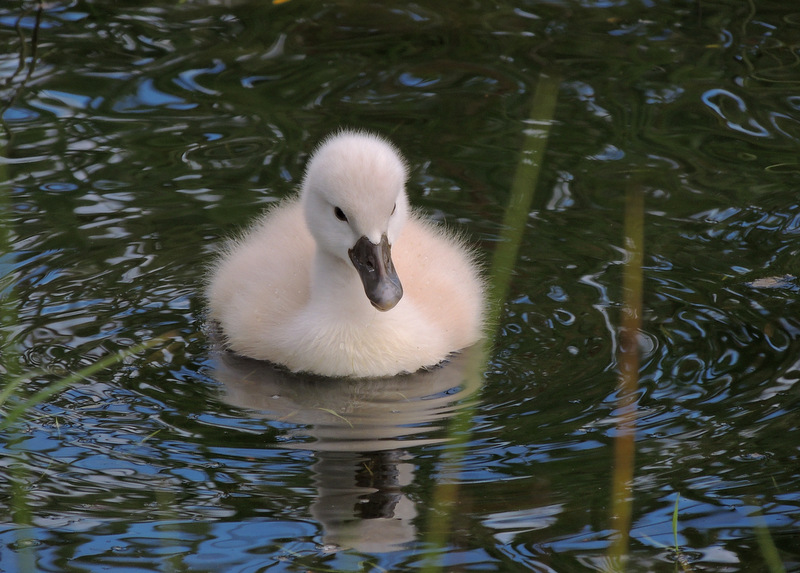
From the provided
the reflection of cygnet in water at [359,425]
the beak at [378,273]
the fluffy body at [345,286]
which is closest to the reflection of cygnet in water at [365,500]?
the reflection of cygnet in water at [359,425]

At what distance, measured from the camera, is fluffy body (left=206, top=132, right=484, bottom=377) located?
435 centimetres

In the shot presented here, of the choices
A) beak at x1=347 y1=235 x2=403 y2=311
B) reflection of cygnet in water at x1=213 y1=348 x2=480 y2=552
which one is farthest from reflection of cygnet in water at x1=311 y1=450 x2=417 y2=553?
beak at x1=347 y1=235 x2=403 y2=311

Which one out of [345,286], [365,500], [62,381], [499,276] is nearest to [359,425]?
[365,500]

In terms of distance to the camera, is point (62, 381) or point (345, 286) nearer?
point (62, 381)

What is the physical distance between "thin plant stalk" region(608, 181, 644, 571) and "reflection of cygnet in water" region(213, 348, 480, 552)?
503 mm

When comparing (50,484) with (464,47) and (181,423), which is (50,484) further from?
(464,47)

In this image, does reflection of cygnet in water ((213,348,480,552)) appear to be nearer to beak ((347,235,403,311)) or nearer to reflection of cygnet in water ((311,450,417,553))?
reflection of cygnet in water ((311,450,417,553))

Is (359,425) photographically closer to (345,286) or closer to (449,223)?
(345,286)

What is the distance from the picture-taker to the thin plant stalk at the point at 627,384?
3406 millimetres

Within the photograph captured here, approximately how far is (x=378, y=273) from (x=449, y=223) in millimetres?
1285

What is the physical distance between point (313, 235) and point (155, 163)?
5.14ft

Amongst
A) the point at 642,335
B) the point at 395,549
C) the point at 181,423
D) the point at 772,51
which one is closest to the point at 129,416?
the point at 181,423

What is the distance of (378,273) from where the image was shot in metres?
4.28

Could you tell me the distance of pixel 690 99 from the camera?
6.35 metres
